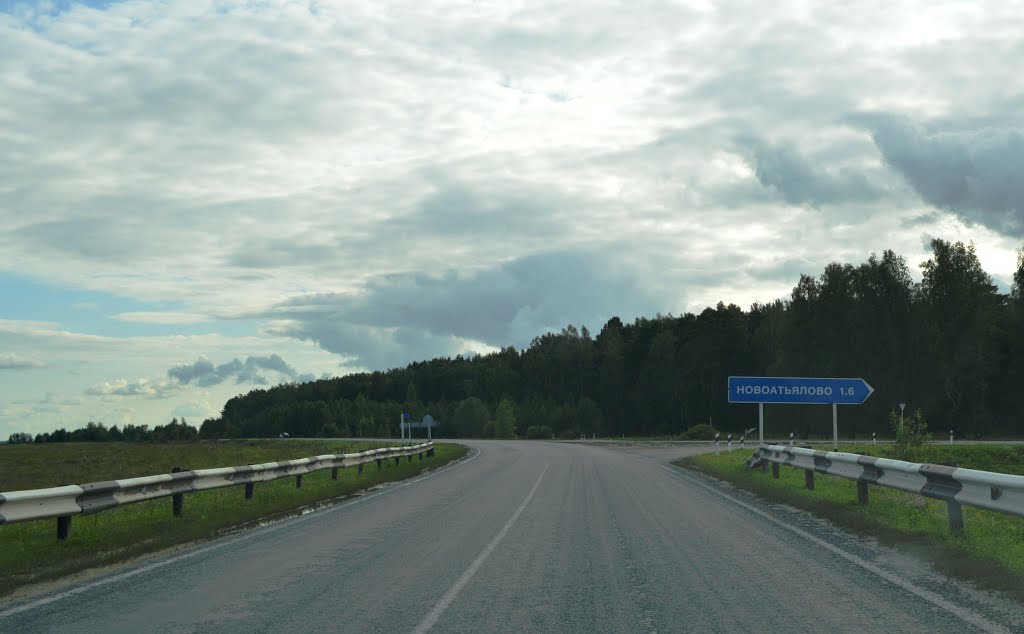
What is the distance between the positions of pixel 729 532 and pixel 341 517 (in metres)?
6.93

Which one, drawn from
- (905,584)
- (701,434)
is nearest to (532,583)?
(905,584)

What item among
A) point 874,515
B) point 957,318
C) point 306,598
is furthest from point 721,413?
point 306,598

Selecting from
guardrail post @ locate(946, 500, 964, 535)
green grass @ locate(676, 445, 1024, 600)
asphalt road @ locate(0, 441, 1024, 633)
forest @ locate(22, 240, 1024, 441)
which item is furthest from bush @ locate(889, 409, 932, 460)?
forest @ locate(22, 240, 1024, 441)

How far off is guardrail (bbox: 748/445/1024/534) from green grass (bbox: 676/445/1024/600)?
46cm

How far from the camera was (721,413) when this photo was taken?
375 ft

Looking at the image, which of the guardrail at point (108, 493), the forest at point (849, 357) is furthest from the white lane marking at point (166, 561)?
the forest at point (849, 357)

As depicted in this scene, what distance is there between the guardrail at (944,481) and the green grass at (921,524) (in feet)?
1.52

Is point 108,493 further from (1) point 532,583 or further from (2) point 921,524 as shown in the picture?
(2) point 921,524

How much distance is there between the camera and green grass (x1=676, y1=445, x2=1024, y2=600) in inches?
365

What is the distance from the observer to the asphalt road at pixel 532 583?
24.1 ft

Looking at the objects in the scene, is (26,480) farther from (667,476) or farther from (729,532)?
(729,532)

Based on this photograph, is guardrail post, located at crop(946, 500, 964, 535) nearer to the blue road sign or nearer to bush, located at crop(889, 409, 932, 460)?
bush, located at crop(889, 409, 932, 460)

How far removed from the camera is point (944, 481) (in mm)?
11531

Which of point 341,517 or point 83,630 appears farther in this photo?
point 341,517
